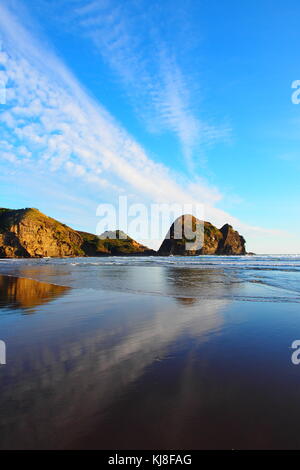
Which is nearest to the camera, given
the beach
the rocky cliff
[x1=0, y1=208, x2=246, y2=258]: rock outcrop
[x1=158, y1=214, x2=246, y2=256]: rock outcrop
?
the beach

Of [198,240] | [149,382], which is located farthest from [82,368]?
[198,240]

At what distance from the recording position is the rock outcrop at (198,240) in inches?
6831

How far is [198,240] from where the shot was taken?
17375 centimetres

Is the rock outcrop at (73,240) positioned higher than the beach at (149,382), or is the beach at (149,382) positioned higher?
the rock outcrop at (73,240)

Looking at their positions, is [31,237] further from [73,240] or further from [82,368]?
[82,368]

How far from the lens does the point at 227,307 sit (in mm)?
9000

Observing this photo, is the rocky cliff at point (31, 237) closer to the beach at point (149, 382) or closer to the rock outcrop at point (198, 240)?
the rock outcrop at point (198, 240)

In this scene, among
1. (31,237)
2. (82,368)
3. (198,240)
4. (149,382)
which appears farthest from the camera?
(198,240)

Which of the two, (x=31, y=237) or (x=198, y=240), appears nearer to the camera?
(x=31, y=237)

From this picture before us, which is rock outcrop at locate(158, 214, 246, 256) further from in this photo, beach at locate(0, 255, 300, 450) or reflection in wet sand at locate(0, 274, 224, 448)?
beach at locate(0, 255, 300, 450)

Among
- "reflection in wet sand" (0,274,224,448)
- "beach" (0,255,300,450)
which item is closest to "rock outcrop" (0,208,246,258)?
"reflection in wet sand" (0,274,224,448)

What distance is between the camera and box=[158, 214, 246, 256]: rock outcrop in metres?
174

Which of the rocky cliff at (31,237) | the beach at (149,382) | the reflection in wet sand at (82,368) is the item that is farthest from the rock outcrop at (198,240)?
the beach at (149,382)
